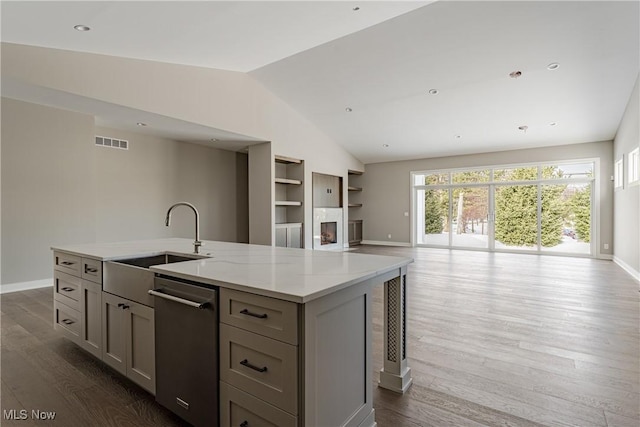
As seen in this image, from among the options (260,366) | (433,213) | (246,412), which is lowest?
(246,412)

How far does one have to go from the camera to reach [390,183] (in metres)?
10.4

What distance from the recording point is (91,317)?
2.35 m

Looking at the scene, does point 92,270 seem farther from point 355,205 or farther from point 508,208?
point 508,208

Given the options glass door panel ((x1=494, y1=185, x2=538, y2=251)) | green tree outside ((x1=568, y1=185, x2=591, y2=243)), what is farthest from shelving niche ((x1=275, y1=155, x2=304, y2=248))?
green tree outside ((x1=568, y1=185, x2=591, y2=243))

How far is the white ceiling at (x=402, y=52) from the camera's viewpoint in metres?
3.39

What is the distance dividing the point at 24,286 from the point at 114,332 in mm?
3914

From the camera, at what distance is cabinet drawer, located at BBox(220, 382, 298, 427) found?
51.6 inches

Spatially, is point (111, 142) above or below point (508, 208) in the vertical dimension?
above

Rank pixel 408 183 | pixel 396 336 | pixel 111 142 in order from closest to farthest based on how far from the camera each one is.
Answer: pixel 396 336 → pixel 111 142 → pixel 408 183

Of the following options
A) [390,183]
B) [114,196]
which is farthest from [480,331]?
[390,183]

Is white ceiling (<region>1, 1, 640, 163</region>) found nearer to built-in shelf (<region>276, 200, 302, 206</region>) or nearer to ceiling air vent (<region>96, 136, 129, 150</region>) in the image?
ceiling air vent (<region>96, 136, 129, 150</region>)

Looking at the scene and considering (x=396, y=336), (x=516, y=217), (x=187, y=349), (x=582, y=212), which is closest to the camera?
(x=187, y=349)

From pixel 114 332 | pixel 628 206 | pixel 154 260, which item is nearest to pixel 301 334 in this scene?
pixel 114 332

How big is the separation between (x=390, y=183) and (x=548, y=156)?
13.5 feet
